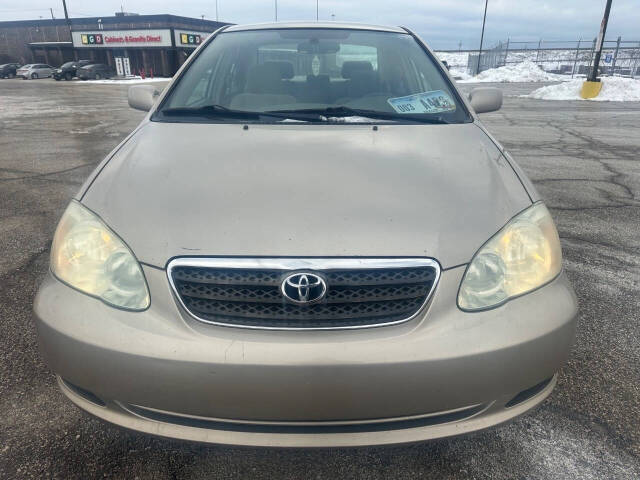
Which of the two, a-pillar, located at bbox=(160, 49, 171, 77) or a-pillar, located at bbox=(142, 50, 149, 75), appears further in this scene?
a-pillar, located at bbox=(142, 50, 149, 75)

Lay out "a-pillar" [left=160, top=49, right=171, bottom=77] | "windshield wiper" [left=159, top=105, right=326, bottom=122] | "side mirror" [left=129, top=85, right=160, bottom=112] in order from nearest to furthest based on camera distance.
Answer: "windshield wiper" [left=159, top=105, right=326, bottom=122] < "side mirror" [left=129, top=85, right=160, bottom=112] < "a-pillar" [left=160, top=49, right=171, bottom=77]

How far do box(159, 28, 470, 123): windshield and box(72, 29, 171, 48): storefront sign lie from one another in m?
42.6

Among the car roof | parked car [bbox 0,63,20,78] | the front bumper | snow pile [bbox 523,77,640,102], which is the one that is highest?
the car roof

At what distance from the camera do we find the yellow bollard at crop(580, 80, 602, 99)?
54.5 ft

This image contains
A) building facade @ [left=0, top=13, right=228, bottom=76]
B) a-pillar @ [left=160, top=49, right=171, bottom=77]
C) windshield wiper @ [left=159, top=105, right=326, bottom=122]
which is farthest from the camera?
a-pillar @ [left=160, top=49, right=171, bottom=77]

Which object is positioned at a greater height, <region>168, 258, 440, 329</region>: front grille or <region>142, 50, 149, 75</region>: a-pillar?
<region>168, 258, 440, 329</region>: front grille

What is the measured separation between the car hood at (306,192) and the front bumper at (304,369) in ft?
0.60

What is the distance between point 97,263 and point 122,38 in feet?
155

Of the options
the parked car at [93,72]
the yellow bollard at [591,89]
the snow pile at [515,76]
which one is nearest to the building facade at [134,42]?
the parked car at [93,72]

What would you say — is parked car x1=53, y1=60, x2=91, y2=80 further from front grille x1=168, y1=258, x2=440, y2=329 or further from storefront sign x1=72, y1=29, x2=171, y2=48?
front grille x1=168, y1=258, x2=440, y2=329

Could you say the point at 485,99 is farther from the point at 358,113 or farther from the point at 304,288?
the point at 304,288

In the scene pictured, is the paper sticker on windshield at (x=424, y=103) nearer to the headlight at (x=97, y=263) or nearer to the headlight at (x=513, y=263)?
the headlight at (x=513, y=263)

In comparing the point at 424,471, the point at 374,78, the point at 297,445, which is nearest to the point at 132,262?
the point at 297,445

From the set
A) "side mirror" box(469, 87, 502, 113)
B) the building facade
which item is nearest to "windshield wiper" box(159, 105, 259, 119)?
"side mirror" box(469, 87, 502, 113)
